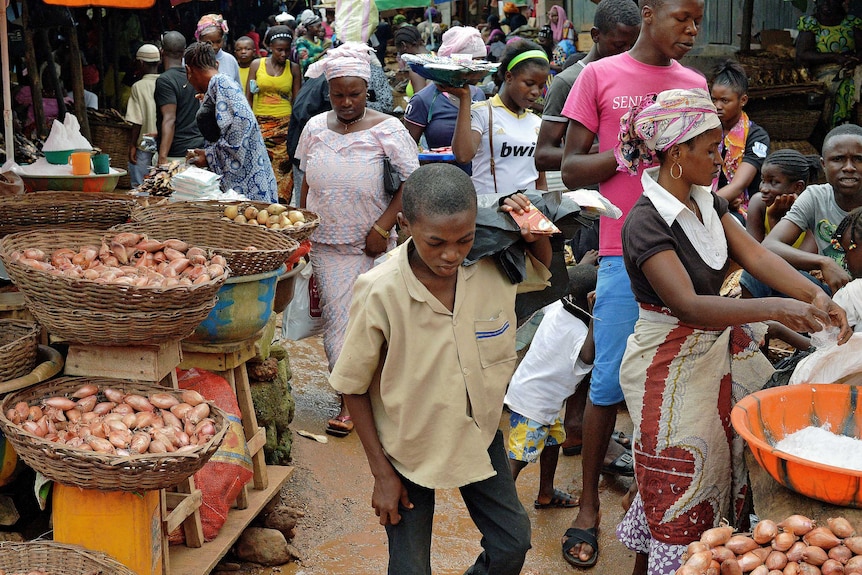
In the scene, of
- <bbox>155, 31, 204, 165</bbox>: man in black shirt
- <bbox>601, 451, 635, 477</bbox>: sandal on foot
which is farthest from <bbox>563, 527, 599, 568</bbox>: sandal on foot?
<bbox>155, 31, 204, 165</bbox>: man in black shirt

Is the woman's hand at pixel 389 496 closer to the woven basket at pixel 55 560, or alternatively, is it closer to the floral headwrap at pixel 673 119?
the woven basket at pixel 55 560

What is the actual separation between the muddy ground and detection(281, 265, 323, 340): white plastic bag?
0.59 meters

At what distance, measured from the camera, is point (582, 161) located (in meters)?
3.71

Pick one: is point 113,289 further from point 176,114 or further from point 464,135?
point 176,114

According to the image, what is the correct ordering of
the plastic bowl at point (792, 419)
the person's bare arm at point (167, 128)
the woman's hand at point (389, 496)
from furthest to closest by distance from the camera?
the person's bare arm at point (167, 128)
the woman's hand at point (389, 496)
the plastic bowl at point (792, 419)

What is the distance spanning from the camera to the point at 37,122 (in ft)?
32.8

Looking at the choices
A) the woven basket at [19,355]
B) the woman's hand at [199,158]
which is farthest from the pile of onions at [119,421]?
the woman's hand at [199,158]

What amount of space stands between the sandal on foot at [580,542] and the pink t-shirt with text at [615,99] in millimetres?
1201

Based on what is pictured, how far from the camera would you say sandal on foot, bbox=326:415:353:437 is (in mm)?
5336

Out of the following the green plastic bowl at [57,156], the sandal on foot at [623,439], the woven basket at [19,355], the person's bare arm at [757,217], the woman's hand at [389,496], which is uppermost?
the green plastic bowl at [57,156]

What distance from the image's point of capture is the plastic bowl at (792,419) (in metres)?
2.49

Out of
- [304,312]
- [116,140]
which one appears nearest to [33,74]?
[116,140]

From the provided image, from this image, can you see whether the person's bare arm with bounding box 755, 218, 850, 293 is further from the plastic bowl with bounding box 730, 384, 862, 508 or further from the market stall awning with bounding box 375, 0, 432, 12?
the market stall awning with bounding box 375, 0, 432, 12

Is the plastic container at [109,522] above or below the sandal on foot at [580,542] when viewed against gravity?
above
